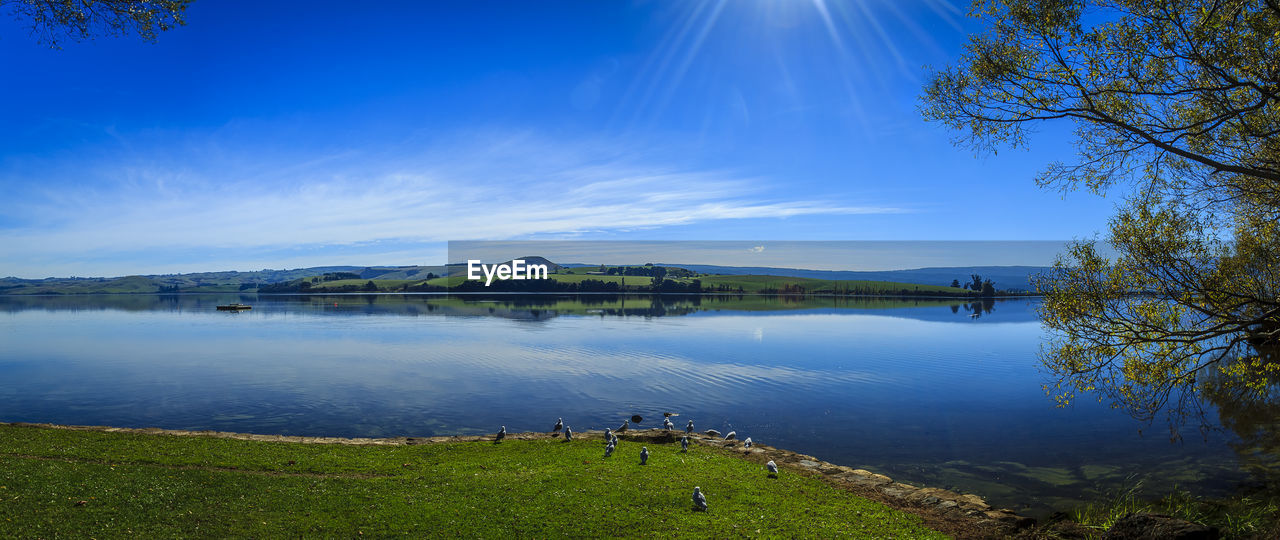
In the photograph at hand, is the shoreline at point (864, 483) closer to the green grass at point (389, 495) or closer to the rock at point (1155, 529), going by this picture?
the green grass at point (389, 495)

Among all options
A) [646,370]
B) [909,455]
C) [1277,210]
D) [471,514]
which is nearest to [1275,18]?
[1277,210]

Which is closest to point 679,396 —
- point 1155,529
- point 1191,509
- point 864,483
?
point 864,483

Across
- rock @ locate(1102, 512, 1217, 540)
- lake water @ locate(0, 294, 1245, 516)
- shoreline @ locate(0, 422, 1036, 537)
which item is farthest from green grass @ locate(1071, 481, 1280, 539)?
shoreline @ locate(0, 422, 1036, 537)

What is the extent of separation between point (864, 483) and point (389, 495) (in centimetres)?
1444

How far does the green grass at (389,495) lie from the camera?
46.1ft

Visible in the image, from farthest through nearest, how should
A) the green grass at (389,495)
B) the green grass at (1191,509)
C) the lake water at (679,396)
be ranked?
the lake water at (679,396)
the green grass at (1191,509)
the green grass at (389,495)

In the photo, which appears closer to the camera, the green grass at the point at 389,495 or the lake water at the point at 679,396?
the green grass at the point at 389,495

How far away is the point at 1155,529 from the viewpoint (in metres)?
12.4

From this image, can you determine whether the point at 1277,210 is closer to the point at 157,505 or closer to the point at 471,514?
the point at 471,514

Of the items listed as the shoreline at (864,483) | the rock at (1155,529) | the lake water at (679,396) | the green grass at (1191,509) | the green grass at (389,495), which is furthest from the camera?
the lake water at (679,396)

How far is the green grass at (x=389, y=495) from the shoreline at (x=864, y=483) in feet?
3.59

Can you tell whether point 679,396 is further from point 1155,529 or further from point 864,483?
point 1155,529

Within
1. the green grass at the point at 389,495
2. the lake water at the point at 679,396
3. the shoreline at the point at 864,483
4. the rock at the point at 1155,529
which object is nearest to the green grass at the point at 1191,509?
the lake water at the point at 679,396

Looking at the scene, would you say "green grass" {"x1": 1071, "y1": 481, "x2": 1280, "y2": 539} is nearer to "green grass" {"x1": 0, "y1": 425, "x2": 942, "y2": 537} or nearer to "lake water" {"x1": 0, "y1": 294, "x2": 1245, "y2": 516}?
Answer: "lake water" {"x1": 0, "y1": 294, "x2": 1245, "y2": 516}
